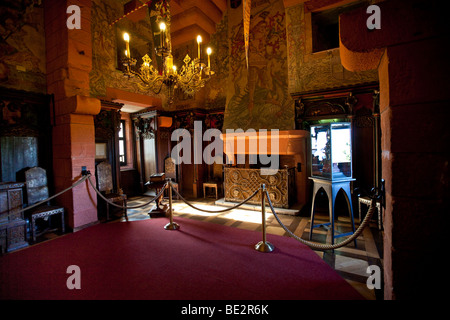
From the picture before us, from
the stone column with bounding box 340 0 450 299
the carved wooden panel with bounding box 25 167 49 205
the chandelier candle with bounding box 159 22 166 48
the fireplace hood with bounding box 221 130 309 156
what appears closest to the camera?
the stone column with bounding box 340 0 450 299

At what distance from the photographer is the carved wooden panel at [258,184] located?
518 cm

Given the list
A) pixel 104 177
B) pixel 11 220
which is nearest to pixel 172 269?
pixel 11 220

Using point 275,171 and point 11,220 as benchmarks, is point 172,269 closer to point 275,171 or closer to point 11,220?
point 11,220

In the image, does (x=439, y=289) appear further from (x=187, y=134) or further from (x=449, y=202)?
(x=187, y=134)

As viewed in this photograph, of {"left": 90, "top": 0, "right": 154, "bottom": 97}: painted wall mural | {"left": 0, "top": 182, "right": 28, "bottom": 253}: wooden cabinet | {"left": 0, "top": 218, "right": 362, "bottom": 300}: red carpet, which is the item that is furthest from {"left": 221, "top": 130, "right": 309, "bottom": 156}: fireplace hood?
{"left": 0, "top": 182, "right": 28, "bottom": 253}: wooden cabinet

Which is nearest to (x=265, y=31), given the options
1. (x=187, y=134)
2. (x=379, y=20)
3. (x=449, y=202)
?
(x=187, y=134)

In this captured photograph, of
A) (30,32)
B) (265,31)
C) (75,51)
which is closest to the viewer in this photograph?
(75,51)

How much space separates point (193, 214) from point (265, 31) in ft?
18.0

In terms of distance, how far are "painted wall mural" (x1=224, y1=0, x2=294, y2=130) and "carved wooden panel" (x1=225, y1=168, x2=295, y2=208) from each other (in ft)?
4.25

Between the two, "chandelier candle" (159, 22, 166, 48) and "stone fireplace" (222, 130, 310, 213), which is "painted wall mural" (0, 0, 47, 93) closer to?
"chandelier candle" (159, 22, 166, 48)

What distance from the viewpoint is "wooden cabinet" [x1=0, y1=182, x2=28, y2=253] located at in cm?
334

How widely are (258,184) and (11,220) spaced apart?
514 cm

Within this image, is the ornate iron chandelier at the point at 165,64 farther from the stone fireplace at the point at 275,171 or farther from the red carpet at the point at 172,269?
the red carpet at the point at 172,269

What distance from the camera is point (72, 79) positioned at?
409cm
